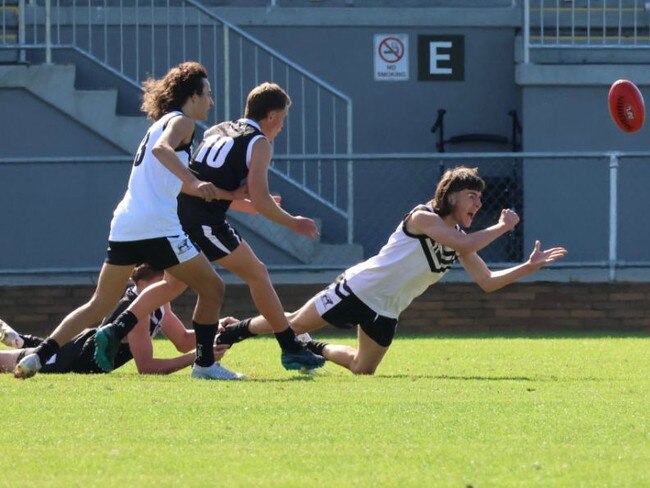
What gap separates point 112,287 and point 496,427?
2.87 m

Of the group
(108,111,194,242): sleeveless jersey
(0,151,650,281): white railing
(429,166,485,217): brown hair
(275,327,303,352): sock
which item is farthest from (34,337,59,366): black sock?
(0,151,650,281): white railing

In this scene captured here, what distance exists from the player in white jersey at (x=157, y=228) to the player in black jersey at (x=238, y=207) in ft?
1.13

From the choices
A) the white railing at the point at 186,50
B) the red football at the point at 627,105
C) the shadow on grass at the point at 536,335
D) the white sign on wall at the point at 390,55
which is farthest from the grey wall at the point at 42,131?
the red football at the point at 627,105

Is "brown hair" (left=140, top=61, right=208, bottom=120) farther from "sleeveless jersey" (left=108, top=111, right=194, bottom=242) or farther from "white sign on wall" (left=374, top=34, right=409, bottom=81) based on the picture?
"white sign on wall" (left=374, top=34, right=409, bottom=81)

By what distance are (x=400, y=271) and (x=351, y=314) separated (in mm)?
462

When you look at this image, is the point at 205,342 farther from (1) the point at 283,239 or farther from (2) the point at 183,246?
(1) the point at 283,239

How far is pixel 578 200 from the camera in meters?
15.8

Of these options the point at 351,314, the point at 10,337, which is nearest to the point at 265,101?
the point at 351,314

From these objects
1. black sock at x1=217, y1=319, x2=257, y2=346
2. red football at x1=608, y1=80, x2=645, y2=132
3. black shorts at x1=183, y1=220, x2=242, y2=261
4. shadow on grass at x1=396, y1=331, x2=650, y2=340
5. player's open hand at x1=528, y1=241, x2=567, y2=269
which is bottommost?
shadow on grass at x1=396, y1=331, x2=650, y2=340

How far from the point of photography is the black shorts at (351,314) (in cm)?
995

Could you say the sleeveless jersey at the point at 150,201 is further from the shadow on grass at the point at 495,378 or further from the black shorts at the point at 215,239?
the shadow on grass at the point at 495,378

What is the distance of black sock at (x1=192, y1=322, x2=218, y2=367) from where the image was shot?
30.7 feet

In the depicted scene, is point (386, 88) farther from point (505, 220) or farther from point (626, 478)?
point (626, 478)

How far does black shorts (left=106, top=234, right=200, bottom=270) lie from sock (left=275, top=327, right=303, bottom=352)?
37.8 inches
